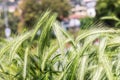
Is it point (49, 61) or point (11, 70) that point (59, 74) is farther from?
point (11, 70)

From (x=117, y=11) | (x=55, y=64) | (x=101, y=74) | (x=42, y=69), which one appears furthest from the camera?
(x=117, y=11)

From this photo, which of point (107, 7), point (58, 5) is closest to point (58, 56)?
point (107, 7)

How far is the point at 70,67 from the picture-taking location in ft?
10.7

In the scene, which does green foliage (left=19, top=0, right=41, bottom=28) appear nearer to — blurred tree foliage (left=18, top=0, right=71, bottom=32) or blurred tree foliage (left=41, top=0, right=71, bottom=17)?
blurred tree foliage (left=18, top=0, right=71, bottom=32)

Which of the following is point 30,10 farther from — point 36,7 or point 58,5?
point 58,5

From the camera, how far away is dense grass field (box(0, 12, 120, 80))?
10.6 ft

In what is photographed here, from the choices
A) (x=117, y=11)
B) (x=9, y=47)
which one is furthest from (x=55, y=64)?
(x=117, y=11)

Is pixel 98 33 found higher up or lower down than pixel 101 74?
higher up

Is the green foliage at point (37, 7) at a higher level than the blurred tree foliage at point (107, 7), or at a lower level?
higher

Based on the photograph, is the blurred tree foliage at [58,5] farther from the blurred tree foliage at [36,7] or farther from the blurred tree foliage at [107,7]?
the blurred tree foliage at [107,7]

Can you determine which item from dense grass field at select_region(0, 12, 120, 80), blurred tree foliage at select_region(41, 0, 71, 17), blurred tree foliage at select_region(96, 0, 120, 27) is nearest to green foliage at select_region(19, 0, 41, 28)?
blurred tree foliage at select_region(41, 0, 71, 17)

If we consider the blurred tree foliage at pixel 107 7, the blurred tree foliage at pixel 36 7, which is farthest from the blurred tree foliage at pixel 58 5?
the blurred tree foliage at pixel 107 7

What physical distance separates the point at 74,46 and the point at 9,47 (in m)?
0.42

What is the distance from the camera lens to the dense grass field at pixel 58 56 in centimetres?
324
